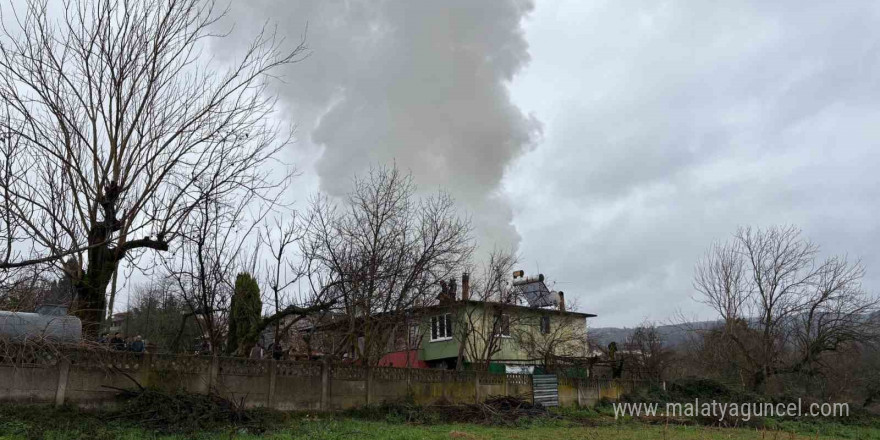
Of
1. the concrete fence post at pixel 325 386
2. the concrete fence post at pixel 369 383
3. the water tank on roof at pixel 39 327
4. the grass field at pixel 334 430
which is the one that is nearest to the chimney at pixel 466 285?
the grass field at pixel 334 430

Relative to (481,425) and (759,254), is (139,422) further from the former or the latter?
(759,254)

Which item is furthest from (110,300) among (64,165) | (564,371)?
(564,371)

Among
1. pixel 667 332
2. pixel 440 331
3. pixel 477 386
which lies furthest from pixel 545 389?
pixel 667 332

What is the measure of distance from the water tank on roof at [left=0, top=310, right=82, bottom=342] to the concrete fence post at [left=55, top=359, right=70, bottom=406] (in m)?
0.46

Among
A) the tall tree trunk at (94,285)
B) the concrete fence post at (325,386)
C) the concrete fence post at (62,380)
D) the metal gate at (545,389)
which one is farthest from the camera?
the metal gate at (545,389)

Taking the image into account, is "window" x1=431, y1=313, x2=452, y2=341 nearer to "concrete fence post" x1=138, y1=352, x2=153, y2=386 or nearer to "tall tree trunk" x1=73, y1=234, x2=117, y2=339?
"concrete fence post" x1=138, y1=352, x2=153, y2=386

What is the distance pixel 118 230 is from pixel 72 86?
298 cm

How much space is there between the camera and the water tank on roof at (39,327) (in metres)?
11.1

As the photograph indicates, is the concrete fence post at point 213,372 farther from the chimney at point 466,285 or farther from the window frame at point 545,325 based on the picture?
the window frame at point 545,325

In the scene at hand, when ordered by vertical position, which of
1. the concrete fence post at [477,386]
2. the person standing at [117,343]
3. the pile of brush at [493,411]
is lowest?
the pile of brush at [493,411]

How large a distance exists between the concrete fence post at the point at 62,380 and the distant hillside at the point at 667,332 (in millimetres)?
30674

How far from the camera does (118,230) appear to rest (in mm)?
12211

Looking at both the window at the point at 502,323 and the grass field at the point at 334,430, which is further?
the window at the point at 502,323

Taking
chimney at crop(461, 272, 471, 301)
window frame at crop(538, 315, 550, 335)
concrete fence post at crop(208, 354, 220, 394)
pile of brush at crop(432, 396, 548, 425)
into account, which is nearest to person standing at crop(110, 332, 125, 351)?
concrete fence post at crop(208, 354, 220, 394)
